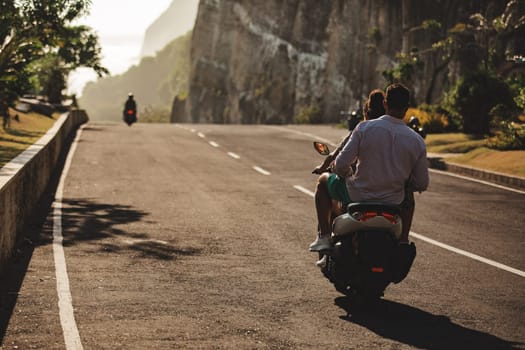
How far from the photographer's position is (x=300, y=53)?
79875mm

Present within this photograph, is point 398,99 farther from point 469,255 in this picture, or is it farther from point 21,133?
point 21,133

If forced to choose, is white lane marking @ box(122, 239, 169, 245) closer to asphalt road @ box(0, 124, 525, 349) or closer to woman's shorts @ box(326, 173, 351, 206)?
asphalt road @ box(0, 124, 525, 349)

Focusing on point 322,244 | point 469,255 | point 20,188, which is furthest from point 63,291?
point 469,255

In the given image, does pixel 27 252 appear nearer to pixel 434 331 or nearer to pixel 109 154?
pixel 434 331

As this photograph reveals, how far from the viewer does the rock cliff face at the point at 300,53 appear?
187 feet

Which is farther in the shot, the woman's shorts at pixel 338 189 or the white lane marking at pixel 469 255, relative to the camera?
the white lane marking at pixel 469 255

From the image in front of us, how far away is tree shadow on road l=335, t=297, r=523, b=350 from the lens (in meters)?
7.01

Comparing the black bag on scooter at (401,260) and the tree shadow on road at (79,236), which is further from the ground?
the black bag on scooter at (401,260)

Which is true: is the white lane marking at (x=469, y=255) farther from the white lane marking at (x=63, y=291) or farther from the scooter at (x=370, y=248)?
the white lane marking at (x=63, y=291)

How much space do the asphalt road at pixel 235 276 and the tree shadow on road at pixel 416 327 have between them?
16 mm

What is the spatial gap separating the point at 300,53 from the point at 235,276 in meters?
71.4

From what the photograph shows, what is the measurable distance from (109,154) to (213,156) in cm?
264

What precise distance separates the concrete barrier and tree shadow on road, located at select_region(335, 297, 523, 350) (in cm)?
377

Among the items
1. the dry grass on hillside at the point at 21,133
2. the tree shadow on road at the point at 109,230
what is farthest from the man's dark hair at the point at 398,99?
the dry grass on hillside at the point at 21,133
